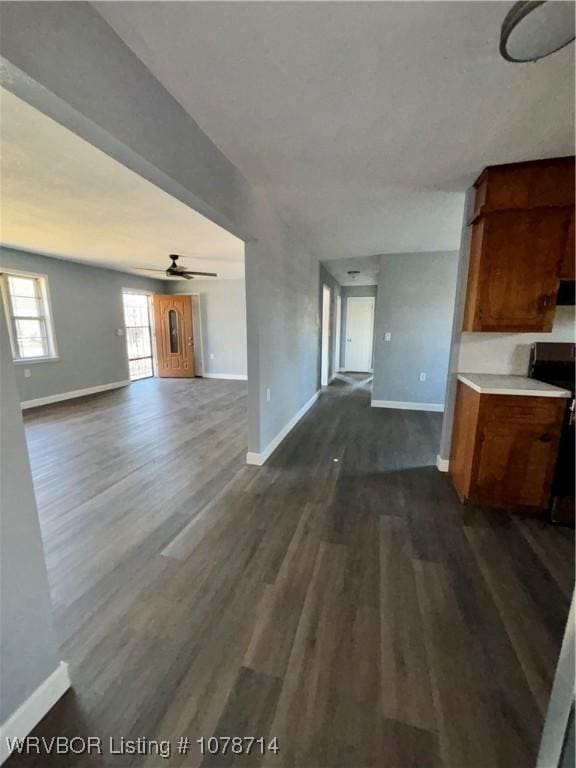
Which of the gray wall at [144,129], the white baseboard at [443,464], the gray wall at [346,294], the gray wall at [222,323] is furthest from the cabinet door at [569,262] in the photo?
the gray wall at [346,294]

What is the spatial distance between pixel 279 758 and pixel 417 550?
1.23 m

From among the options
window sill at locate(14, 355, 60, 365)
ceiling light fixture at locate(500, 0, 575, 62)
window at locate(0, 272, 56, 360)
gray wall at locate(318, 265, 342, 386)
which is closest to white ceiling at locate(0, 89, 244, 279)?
window at locate(0, 272, 56, 360)

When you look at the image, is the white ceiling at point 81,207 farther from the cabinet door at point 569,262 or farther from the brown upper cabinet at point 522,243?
the cabinet door at point 569,262

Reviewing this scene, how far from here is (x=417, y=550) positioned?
6.22ft

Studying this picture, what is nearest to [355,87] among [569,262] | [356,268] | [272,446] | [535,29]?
[535,29]

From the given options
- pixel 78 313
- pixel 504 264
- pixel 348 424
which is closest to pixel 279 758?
pixel 504 264

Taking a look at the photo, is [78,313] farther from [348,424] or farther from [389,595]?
[389,595]

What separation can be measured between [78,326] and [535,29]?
6625 mm

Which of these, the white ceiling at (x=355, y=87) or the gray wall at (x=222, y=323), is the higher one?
the white ceiling at (x=355, y=87)

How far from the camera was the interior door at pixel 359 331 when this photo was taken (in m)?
8.16

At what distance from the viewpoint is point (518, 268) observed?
225cm

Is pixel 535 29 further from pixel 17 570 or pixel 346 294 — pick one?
pixel 346 294

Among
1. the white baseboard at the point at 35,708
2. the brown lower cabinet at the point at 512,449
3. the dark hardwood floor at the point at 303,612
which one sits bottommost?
the dark hardwood floor at the point at 303,612

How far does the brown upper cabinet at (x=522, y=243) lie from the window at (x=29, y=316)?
605 cm
